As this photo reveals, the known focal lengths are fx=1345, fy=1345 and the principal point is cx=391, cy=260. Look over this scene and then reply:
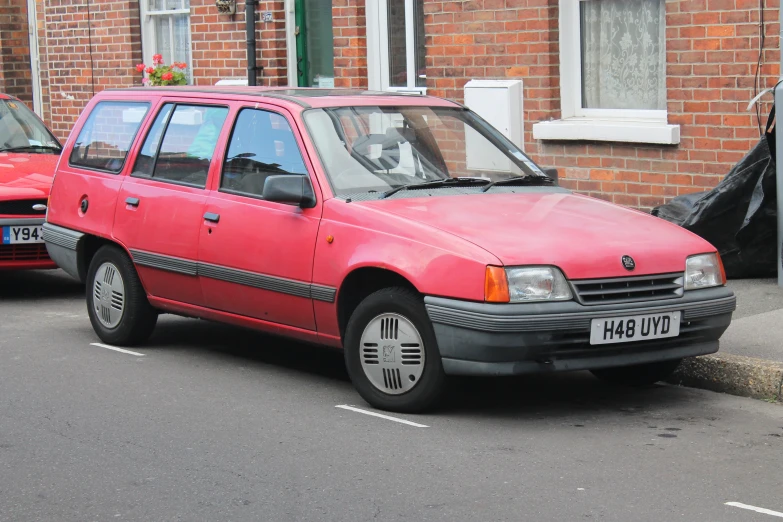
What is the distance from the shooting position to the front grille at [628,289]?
247 inches

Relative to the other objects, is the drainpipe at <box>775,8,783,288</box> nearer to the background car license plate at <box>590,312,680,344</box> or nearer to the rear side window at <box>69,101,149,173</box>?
the background car license plate at <box>590,312,680,344</box>

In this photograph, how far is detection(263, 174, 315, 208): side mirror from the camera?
6922 millimetres

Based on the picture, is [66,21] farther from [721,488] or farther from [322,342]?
[721,488]

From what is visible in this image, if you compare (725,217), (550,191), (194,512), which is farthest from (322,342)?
(725,217)

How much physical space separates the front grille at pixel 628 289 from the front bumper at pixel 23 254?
5.41 metres

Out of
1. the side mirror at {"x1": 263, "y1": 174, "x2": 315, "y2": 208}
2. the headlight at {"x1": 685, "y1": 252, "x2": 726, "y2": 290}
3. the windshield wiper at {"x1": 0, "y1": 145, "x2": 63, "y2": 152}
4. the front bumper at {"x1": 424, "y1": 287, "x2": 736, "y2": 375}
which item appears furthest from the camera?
the windshield wiper at {"x1": 0, "y1": 145, "x2": 63, "y2": 152}

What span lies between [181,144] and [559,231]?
Result: 2.67 m

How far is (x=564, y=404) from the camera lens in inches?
271

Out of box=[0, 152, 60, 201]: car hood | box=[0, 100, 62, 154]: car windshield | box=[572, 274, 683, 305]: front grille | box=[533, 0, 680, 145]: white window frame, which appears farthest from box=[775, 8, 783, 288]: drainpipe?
A: box=[0, 100, 62, 154]: car windshield

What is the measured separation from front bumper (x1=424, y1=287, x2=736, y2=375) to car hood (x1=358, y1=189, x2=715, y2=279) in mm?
187

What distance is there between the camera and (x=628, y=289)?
639 centimetres

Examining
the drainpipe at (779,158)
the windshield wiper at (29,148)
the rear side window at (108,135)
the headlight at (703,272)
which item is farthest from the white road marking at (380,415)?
the windshield wiper at (29,148)

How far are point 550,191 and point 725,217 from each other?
2.69m

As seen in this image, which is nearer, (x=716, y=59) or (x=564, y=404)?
(x=564, y=404)
